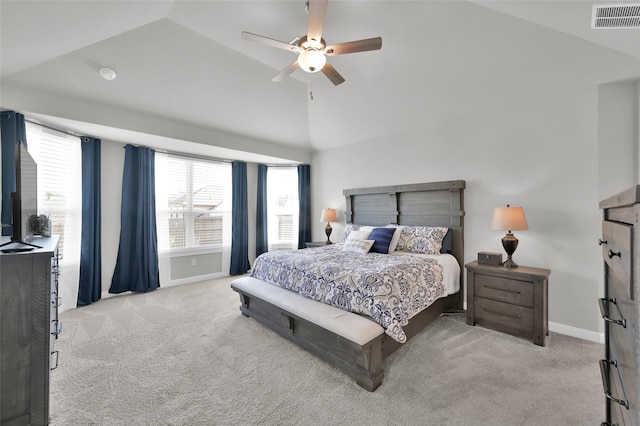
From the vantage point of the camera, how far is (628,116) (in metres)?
2.43

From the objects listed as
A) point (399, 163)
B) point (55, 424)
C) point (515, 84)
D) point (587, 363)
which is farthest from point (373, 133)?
point (55, 424)

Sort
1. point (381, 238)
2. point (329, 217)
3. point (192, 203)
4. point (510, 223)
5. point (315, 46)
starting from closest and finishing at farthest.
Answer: point (315, 46) → point (510, 223) → point (381, 238) → point (192, 203) → point (329, 217)

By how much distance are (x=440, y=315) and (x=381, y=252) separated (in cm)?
101

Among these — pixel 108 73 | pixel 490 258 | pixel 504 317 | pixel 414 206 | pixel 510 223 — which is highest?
pixel 108 73

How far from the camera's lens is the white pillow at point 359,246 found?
11.0ft

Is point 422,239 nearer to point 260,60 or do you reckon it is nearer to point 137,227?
point 260,60

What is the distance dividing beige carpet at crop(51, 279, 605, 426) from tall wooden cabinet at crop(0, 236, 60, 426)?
0.30 meters

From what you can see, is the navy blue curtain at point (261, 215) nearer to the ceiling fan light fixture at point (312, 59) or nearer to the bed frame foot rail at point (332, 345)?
the bed frame foot rail at point (332, 345)

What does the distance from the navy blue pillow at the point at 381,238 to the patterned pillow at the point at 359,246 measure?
0.10 meters

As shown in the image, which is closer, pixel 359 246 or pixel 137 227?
pixel 359 246

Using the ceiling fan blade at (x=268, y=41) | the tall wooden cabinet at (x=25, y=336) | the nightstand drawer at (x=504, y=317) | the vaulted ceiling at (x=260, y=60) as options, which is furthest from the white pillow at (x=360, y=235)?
the tall wooden cabinet at (x=25, y=336)

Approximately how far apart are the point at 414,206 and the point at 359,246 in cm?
120

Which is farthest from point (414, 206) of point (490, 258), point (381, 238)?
point (490, 258)

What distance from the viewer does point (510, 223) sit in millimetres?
2709
